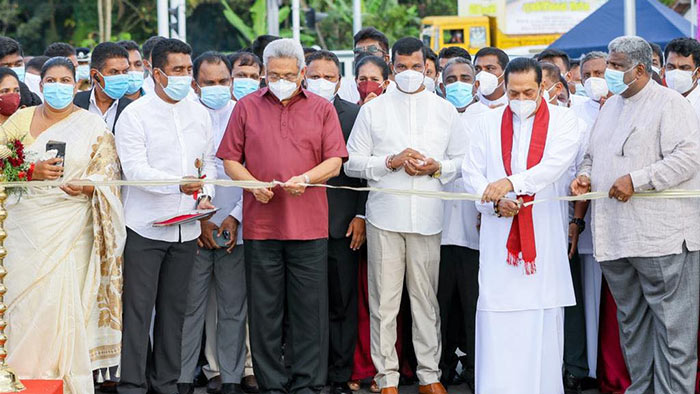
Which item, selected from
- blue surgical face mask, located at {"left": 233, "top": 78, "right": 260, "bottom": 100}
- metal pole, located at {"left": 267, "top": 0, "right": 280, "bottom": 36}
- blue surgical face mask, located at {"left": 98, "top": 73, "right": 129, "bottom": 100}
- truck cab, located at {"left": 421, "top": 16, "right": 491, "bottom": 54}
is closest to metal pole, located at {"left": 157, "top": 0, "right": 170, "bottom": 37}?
metal pole, located at {"left": 267, "top": 0, "right": 280, "bottom": 36}

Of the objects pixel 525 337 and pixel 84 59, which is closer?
pixel 525 337

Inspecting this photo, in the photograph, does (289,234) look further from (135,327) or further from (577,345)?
Result: (577,345)

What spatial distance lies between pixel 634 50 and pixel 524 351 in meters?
2.01

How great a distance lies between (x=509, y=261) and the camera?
6531mm

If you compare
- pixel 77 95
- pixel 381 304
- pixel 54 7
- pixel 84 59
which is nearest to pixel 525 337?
pixel 381 304

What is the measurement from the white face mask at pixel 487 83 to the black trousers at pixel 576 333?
142 centimetres

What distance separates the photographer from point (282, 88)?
21.5 feet

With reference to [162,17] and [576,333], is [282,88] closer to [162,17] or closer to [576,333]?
[576,333]

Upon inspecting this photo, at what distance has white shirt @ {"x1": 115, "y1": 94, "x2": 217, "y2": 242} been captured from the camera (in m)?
6.60

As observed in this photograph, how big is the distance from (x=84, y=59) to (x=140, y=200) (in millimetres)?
5432

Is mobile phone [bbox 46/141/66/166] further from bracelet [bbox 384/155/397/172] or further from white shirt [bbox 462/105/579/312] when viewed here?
white shirt [bbox 462/105/579/312]

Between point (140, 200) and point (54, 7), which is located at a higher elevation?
point (54, 7)

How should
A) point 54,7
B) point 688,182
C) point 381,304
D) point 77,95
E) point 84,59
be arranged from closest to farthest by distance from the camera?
point 688,182 < point 381,304 < point 77,95 < point 84,59 < point 54,7

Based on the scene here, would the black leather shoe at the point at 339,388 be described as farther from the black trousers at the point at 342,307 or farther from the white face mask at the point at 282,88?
the white face mask at the point at 282,88
